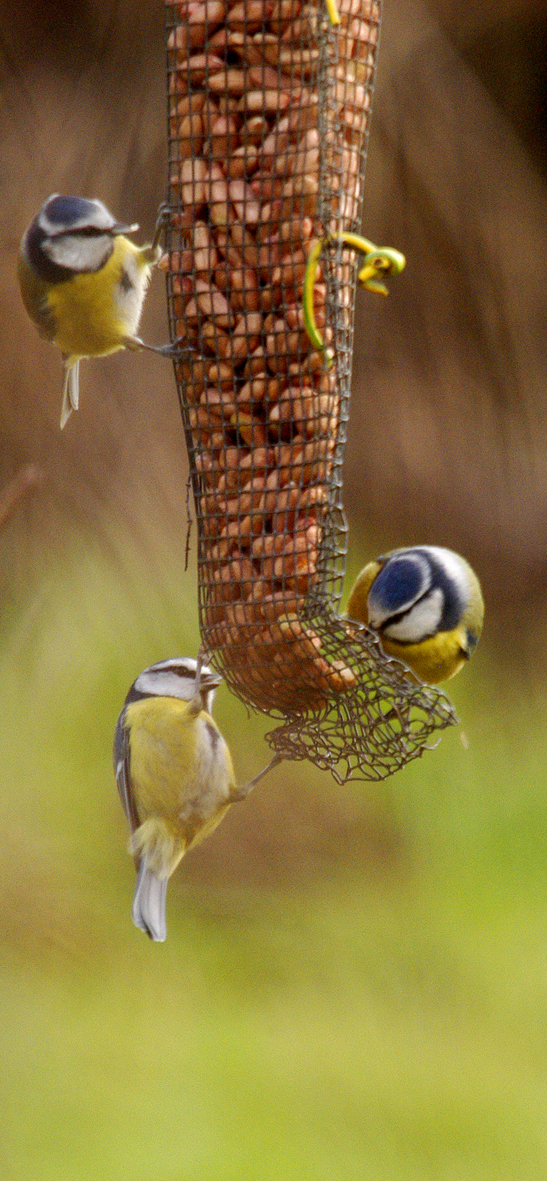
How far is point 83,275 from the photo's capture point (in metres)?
1.97

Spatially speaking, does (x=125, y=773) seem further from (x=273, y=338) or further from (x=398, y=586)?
(x=273, y=338)

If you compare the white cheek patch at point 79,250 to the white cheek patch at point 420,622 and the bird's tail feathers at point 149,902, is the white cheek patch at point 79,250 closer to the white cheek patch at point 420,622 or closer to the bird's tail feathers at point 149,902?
the white cheek patch at point 420,622

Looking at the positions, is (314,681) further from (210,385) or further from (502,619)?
(502,619)

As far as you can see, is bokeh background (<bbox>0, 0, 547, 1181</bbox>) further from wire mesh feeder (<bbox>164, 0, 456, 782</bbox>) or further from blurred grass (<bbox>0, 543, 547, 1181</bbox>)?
wire mesh feeder (<bbox>164, 0, 456, 782</bbox>)

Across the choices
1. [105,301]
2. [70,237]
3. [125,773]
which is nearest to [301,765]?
[125,773]

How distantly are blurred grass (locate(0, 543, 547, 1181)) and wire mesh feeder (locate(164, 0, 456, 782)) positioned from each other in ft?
4.49

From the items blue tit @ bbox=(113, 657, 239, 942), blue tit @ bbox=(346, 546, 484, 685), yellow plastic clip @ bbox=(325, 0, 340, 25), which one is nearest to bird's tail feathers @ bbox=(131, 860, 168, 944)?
blue tit @ bbox=(113, 657, 239, 942)

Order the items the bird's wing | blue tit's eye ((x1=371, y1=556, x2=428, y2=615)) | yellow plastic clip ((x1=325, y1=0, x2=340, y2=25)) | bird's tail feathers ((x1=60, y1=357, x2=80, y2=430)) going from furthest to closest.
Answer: bird's tail feathers ((x1=60, y1=357, x2=80, y2=430)) < the bird's wing < blue tit's eye ((x1=371, y1=556, x2=428, y2=615)) < yellow plastic clip ((x1=325, y1=0, x2=340, y2=25))

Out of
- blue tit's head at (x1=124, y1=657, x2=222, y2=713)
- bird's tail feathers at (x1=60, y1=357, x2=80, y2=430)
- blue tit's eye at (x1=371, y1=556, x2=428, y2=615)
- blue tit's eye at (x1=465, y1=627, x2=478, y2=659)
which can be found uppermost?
bird's tail feathers at (x1=60, y1=357, x2=80, y2=430)

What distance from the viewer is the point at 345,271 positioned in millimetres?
1756

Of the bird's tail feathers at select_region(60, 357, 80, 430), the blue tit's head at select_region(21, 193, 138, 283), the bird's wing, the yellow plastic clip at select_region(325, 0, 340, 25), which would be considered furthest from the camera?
the bird's tail feathers at select_region(60, 357, 80, 430)

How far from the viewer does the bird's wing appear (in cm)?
207

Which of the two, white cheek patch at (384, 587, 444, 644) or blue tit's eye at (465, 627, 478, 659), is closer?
white cheek patch at (384, 587, 444, 644)

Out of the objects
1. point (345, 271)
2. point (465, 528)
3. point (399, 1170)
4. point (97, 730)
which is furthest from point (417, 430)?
point (399, 1170)
